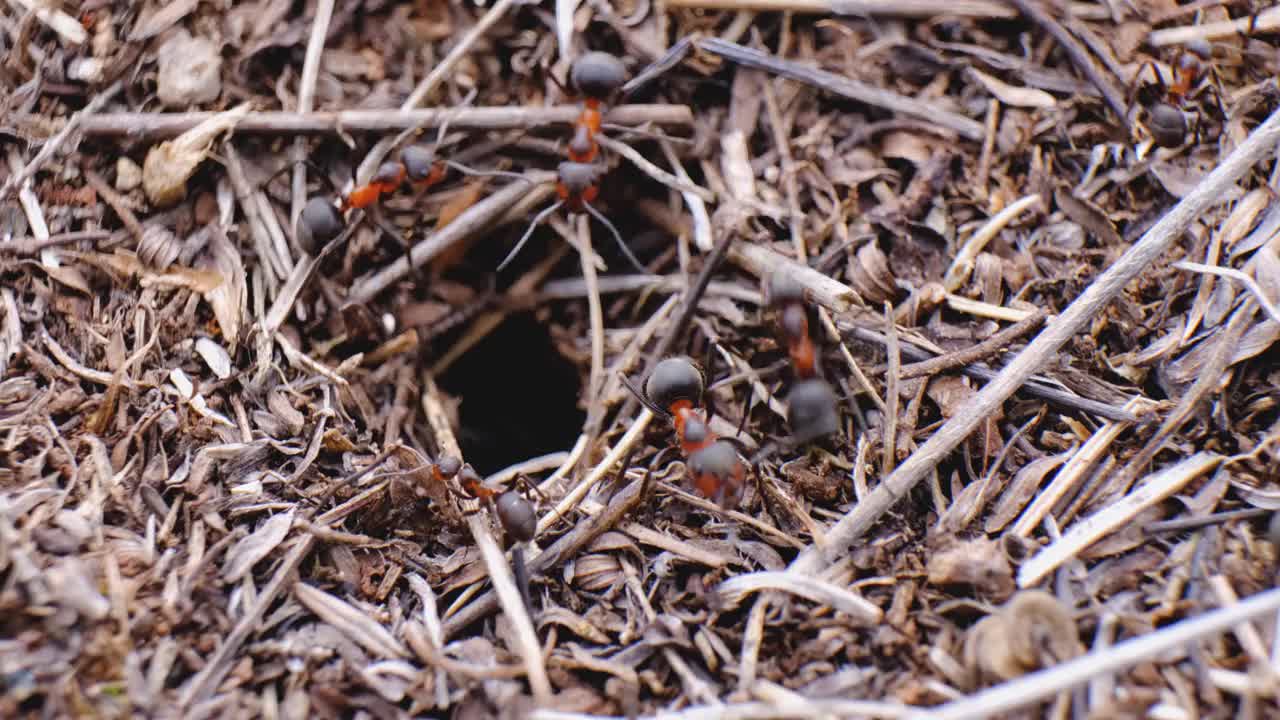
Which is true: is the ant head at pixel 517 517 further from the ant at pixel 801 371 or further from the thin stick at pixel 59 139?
the thin stick at pixel 59 139

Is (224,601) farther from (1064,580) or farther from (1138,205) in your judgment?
(1138,205)

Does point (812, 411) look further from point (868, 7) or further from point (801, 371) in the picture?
point (868, 7)

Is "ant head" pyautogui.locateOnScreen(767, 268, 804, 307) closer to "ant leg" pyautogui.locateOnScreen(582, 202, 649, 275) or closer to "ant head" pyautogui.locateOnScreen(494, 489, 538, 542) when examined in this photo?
"ant leg" pyautogui.locateOnScreen(582, 202, 649, 275)

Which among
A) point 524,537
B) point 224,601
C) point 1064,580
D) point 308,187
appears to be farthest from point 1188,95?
point 224,601

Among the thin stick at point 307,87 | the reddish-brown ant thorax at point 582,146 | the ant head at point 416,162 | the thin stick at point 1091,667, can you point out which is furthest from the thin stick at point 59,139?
the thin stick at point 1091,667

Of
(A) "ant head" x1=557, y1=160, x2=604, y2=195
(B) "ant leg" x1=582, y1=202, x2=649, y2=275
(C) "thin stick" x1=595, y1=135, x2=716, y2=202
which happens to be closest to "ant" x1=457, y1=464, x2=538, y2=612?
(B) "ant leg" x1=582, y1=202, x2=649, y2=275
